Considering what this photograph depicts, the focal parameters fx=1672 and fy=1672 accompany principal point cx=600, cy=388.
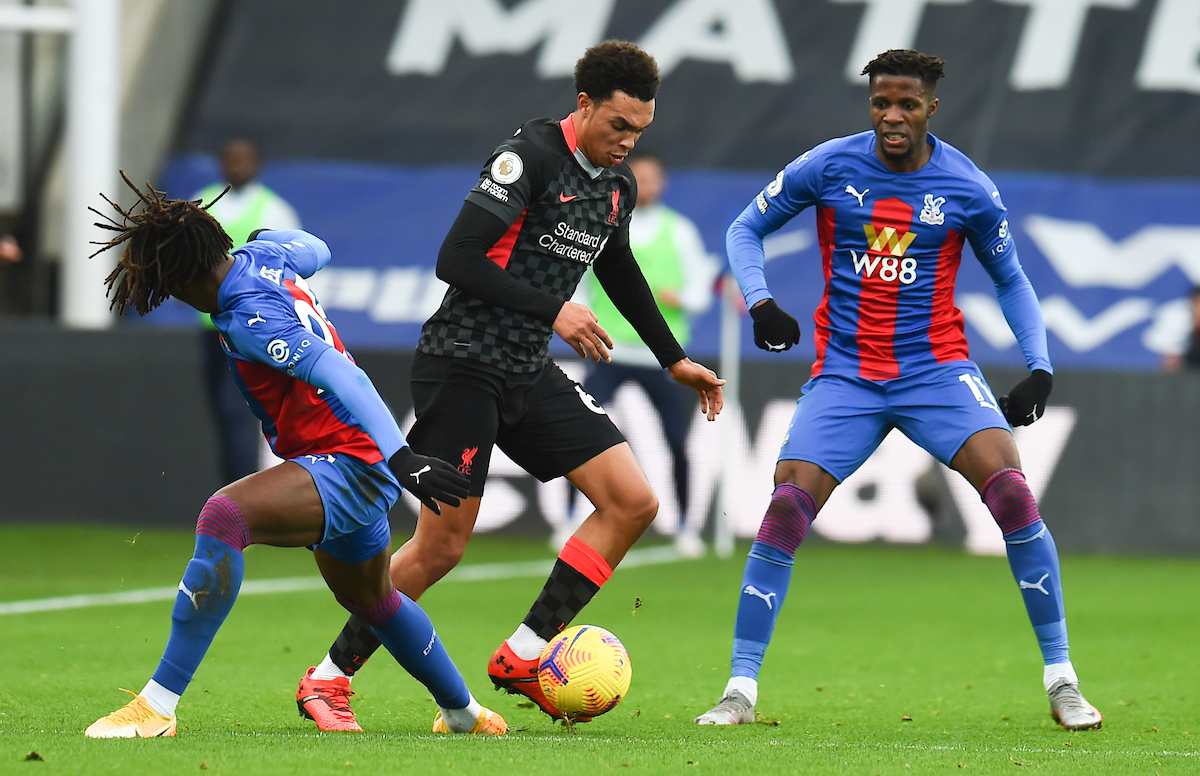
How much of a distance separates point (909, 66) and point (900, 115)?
0.16m

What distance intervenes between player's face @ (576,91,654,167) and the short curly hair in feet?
0.07

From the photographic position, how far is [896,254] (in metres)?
5.72

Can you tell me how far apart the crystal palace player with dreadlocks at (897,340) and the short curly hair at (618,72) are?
782 millimetres

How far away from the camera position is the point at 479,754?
171 inches

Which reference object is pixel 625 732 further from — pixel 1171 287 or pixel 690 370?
pixel 1171 287

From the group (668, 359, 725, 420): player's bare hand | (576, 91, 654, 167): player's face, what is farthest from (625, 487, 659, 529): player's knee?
(576, 91, 654, 167): player's face

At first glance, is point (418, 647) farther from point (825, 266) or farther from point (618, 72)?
point (825, 266)

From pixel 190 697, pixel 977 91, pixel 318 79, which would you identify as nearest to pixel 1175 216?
pixel 977 91

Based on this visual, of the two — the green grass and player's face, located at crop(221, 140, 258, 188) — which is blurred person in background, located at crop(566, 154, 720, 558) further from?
player's face, located at crop(221, 140, 258, 188)

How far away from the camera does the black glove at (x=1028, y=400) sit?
5.56 meters

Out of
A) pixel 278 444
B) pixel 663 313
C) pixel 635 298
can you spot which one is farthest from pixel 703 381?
pixel 663 313

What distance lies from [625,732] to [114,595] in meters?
4.81

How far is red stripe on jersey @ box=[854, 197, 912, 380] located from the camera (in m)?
5.69

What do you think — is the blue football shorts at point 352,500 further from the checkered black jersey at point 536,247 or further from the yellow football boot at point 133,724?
the checkered black jersey at point 536,247
